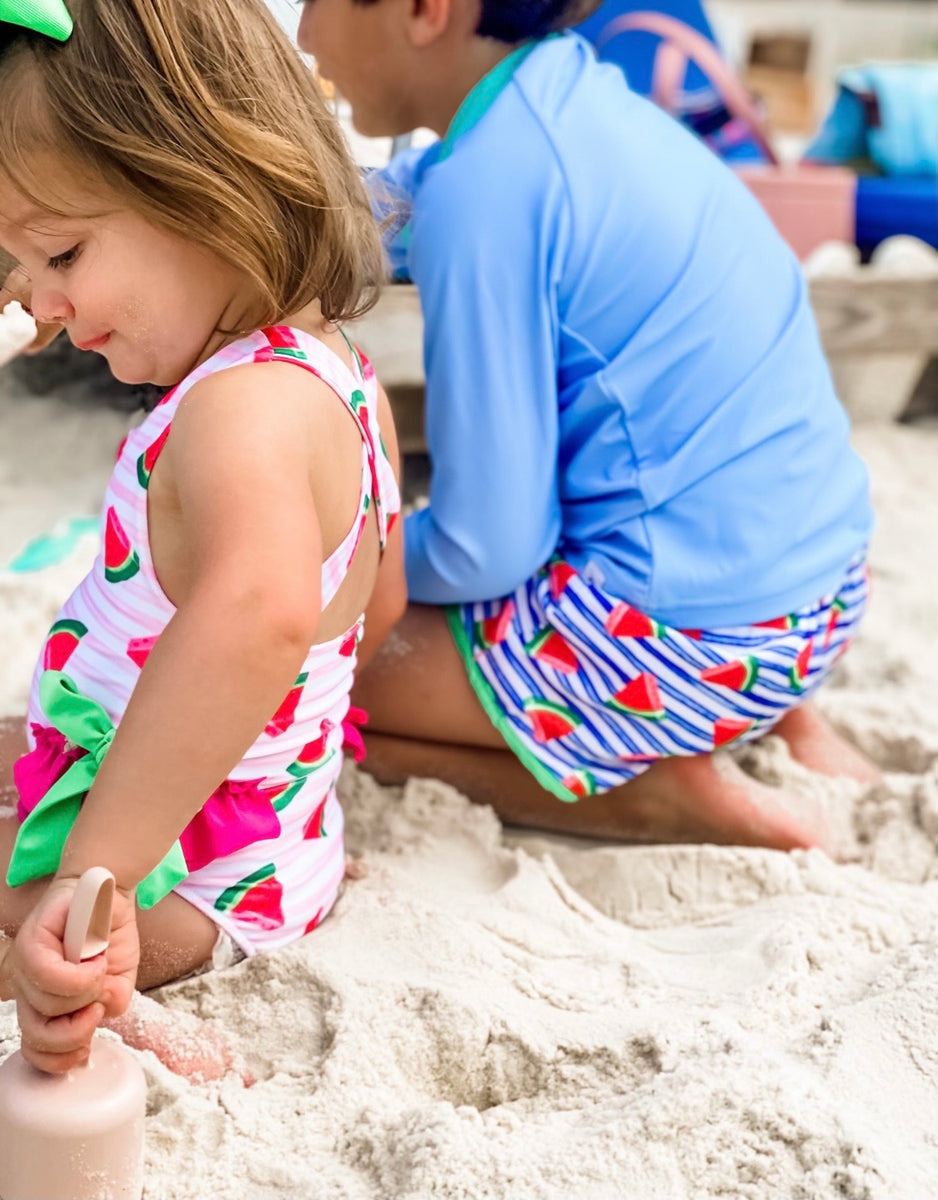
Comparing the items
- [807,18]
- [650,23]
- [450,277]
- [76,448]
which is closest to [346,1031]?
[450,277]

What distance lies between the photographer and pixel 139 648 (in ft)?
4.00

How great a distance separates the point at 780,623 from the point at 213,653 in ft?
2.76

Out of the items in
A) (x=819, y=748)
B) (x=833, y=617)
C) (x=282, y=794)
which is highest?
(x=282, y=794)

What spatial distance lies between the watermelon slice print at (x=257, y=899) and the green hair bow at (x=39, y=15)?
0.75 meters


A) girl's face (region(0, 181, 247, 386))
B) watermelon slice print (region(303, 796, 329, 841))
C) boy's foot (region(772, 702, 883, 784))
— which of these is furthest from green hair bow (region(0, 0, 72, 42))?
boy's foot (region(772, 702, 883, 784))

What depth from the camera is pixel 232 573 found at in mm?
986

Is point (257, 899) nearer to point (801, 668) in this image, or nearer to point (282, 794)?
point (282, 794)

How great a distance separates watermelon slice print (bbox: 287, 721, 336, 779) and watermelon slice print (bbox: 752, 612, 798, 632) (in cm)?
55

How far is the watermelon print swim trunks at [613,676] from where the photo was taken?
157 centimetres

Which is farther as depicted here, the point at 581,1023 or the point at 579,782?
the point at 579,782

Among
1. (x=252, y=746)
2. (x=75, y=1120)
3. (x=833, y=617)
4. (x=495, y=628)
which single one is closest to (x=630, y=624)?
(x=495, y=628)

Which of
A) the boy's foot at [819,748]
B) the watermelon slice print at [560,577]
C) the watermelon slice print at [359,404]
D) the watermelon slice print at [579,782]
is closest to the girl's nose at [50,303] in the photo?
the watermelon slice print at [359,404]

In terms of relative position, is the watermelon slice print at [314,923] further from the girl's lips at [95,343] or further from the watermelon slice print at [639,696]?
the girl's lips at [95,343]

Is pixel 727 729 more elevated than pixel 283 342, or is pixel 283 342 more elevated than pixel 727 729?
pixel 283 342
